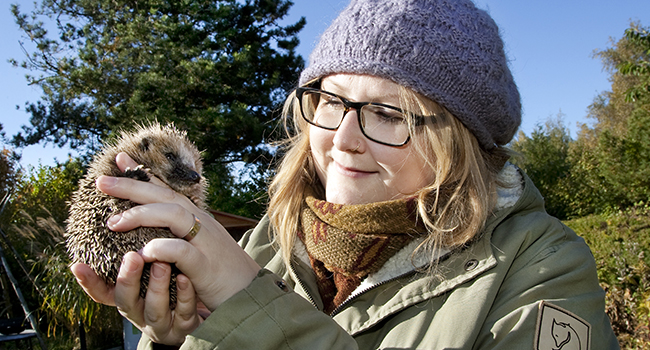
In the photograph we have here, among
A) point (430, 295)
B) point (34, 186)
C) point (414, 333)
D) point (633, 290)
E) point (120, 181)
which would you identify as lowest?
point (633, 290)

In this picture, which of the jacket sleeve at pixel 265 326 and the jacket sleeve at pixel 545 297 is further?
the jacket sleeve at pixel 545 297

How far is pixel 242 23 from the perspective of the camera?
17422 mm

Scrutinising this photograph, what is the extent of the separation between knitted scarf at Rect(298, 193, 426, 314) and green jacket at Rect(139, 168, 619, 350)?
0.12 metres

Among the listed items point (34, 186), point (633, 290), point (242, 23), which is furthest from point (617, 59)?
point (34, 186)

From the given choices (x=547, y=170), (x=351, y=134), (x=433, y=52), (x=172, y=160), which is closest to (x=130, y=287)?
(x=172, y=160)

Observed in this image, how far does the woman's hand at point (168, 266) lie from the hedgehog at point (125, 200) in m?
0.09

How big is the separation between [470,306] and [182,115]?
1374 centimetres

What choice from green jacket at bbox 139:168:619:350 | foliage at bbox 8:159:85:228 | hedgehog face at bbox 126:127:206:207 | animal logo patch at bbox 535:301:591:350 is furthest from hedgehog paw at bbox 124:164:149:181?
foliage at bbox 8:159:85:228

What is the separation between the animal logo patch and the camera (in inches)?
61.4

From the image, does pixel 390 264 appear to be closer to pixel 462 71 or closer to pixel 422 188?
pixel 422 188

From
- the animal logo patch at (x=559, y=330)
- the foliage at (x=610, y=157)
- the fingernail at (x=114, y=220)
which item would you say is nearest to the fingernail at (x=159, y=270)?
the fingernail at (x=114, y=220)

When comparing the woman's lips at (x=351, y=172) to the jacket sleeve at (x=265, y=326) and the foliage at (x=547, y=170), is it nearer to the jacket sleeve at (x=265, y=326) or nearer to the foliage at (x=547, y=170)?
the jacket sleeve at (x=265, y=326)

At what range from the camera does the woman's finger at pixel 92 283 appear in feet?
5.68

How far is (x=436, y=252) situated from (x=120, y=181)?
1383 mm
